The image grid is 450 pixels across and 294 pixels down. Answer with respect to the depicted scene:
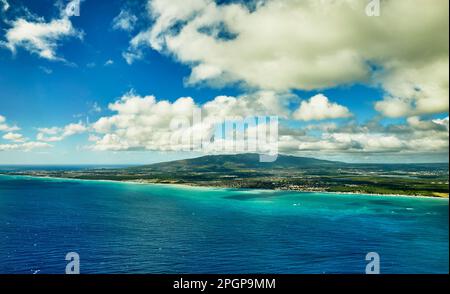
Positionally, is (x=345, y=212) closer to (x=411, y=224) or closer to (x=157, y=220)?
(x=411, y=224)

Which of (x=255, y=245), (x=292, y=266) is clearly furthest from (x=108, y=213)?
(x=292, y=266)

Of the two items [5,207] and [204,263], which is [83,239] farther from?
[5,207]
